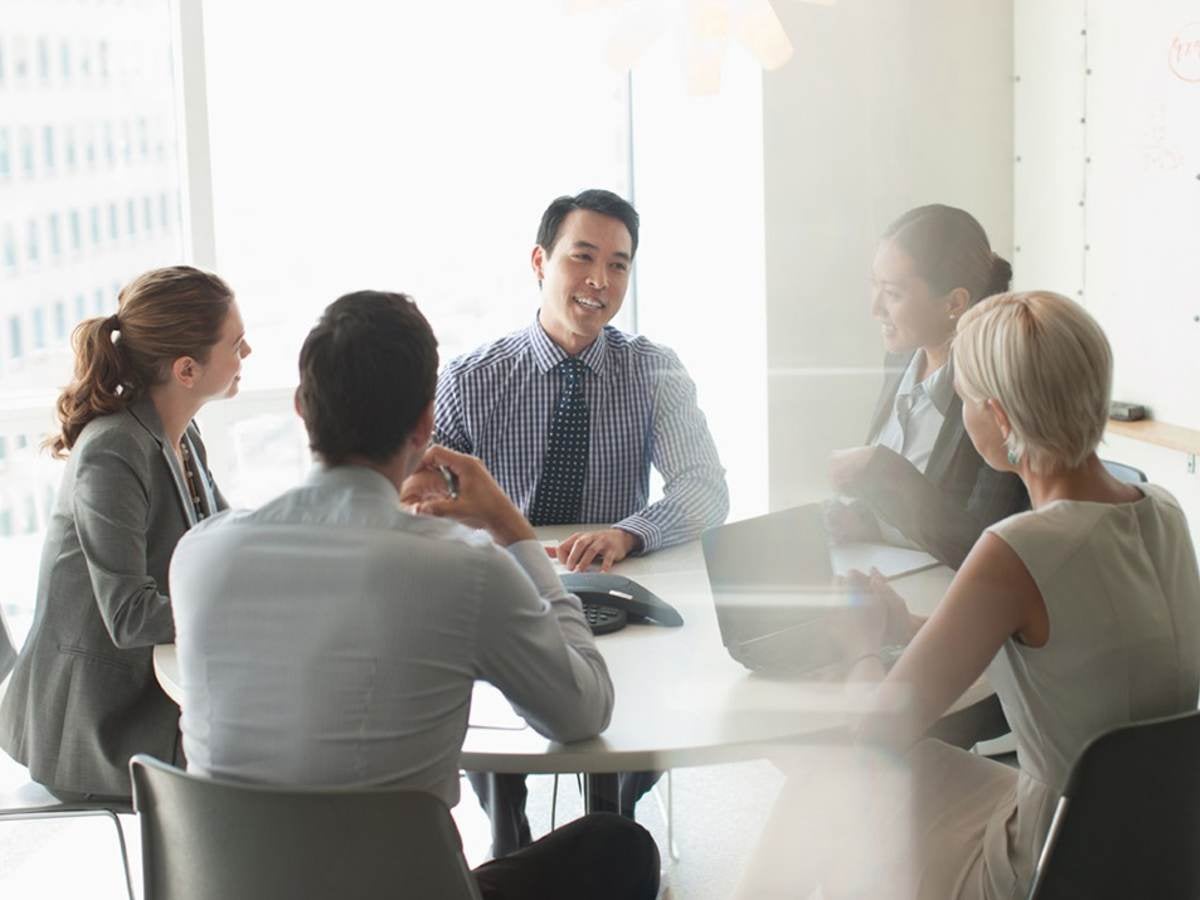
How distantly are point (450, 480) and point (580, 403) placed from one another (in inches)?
34.4

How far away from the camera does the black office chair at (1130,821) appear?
3.54ft

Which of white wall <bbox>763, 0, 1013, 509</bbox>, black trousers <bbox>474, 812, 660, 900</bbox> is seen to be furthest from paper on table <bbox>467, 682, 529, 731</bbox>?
white wall <bbox>763, 0, 1013, 509</bbox>

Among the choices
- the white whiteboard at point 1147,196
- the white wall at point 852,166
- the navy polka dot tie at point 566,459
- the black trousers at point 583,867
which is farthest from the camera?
the white wall at point 852,166

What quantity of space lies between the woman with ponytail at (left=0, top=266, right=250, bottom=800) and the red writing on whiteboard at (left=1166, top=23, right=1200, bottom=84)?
5.77 ft

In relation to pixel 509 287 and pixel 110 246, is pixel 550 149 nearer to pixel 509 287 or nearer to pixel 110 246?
pixel 509 287

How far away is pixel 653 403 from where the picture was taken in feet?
7.43

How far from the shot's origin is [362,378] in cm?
113

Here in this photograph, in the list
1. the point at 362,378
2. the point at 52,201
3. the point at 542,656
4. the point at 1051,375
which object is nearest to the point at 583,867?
the point at 542,656

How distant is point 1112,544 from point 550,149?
2873 mm

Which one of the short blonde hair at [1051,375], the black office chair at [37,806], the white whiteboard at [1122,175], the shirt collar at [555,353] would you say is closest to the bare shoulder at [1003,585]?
the short blonde hair at [1051,375]

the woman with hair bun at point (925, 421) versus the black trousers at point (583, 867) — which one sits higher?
the woman with hair bun at point (925, 421)

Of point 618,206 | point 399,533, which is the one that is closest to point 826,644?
point 399,533

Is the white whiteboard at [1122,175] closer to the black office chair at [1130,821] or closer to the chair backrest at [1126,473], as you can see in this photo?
the chair backrest at [1126,473]

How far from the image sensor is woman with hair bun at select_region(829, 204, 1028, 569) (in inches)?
68.9
